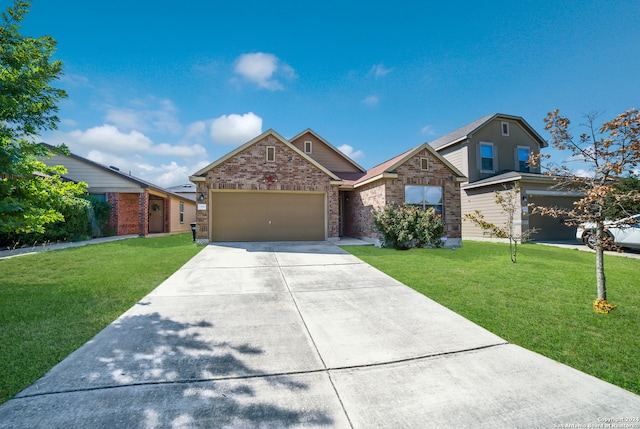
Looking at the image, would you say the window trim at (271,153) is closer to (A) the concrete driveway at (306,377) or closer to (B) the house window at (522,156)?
(A) the concrete driveway at (306,377)

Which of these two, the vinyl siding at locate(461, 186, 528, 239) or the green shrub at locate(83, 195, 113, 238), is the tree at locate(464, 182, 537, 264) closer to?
the vinyl siding at locate(461, 186, 528, 239)

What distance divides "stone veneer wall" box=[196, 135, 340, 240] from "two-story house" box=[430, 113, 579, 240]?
9.09 m

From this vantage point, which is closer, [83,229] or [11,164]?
[11,164]

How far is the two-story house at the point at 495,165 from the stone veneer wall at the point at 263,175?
29.8 feet

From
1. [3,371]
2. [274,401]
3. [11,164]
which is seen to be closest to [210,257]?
[11,164]

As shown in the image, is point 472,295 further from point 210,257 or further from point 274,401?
point 210,257

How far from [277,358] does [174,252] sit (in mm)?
8643

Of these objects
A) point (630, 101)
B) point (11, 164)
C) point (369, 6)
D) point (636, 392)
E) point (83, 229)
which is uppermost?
point (369, 6)

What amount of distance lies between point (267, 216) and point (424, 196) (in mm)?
7398

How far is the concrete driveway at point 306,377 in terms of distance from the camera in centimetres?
209

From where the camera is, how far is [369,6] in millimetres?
9836

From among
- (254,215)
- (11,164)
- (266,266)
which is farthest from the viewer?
(254,215)

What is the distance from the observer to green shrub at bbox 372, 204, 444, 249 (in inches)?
428

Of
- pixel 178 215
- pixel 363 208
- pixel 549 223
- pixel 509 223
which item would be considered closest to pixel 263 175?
pixel 363 208
